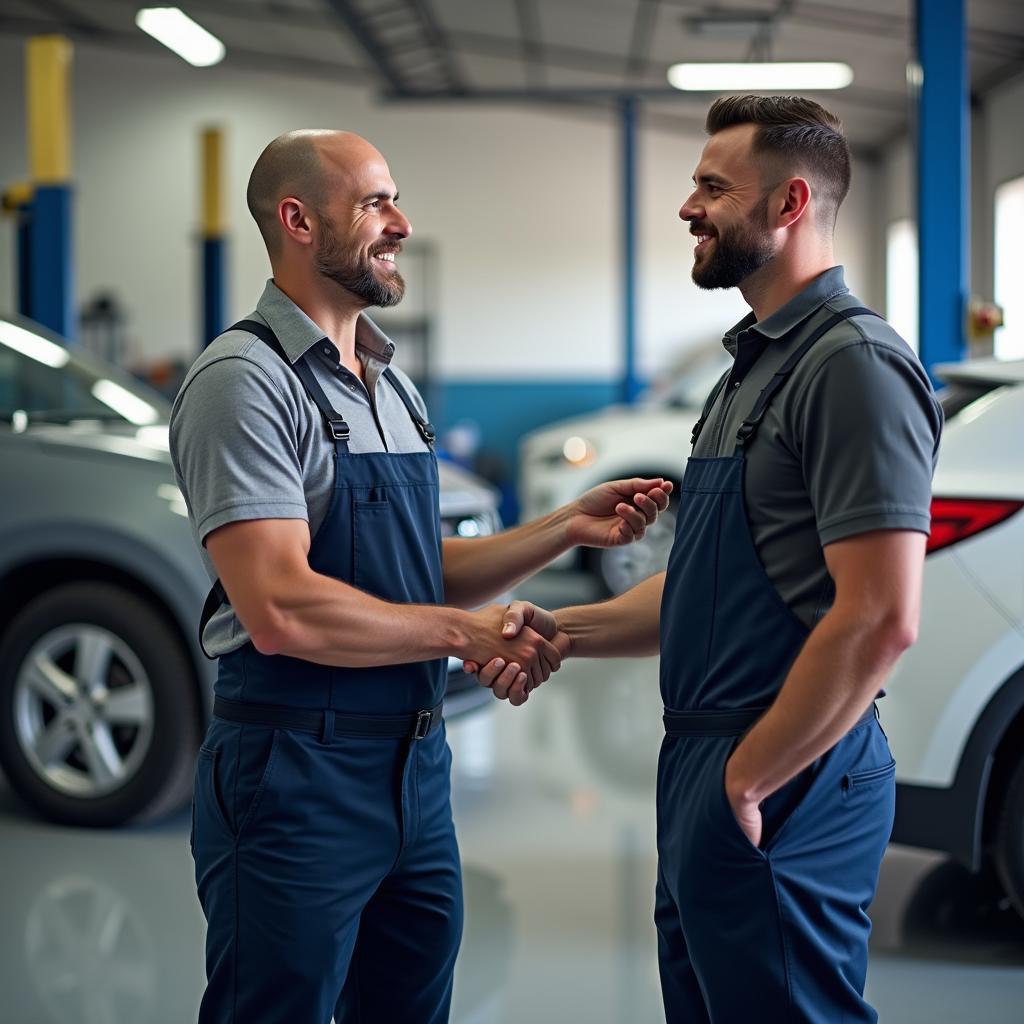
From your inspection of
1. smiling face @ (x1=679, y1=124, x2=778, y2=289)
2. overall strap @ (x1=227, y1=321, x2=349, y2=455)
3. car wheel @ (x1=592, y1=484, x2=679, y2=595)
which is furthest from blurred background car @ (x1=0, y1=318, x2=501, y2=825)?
car wheel @ (x1=592, y1=484, x2=679, y2=595)

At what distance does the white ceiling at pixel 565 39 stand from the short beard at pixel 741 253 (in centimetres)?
897

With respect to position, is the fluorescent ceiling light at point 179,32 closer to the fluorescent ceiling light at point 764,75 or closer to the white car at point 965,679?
the fluorescent ceiling light at point 764,75

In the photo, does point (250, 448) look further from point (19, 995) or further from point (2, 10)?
point (2, 10)

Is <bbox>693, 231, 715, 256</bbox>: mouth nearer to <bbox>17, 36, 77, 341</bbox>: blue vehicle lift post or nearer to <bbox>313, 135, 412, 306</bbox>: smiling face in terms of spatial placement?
<bbox>313, 135, 412, 306</bbox>: smiling face

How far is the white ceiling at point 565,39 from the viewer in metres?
10.6

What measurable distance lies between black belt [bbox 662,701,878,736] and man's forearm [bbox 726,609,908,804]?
9cm

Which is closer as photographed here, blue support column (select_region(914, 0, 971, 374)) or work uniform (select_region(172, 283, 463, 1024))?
work uniform (select_region(172, 283, 463, 1024))

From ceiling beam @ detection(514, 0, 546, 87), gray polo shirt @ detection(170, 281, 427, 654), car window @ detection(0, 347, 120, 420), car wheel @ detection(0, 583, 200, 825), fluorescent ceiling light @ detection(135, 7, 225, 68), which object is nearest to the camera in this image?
gray polo shirt @ detection(170, 281, 427, 654)

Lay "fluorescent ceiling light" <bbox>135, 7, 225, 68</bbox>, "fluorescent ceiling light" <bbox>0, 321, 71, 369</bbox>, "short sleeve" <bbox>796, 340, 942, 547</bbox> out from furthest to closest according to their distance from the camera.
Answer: "fluorescent ceiling light" <bbox>135, 7, 225, 68</bbox> < "fluorescent ceiling light" <bbox>0, 321, 71, 369</bbox> < "short sleeve" <bbox>796, 340, 942, 547</bbox>

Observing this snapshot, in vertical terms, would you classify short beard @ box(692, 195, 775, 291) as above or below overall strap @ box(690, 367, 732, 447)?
above

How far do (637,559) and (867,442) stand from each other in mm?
6035

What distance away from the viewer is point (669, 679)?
1766 millimetres

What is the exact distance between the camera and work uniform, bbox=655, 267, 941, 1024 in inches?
61.8

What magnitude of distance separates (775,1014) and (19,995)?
196 centimetres
